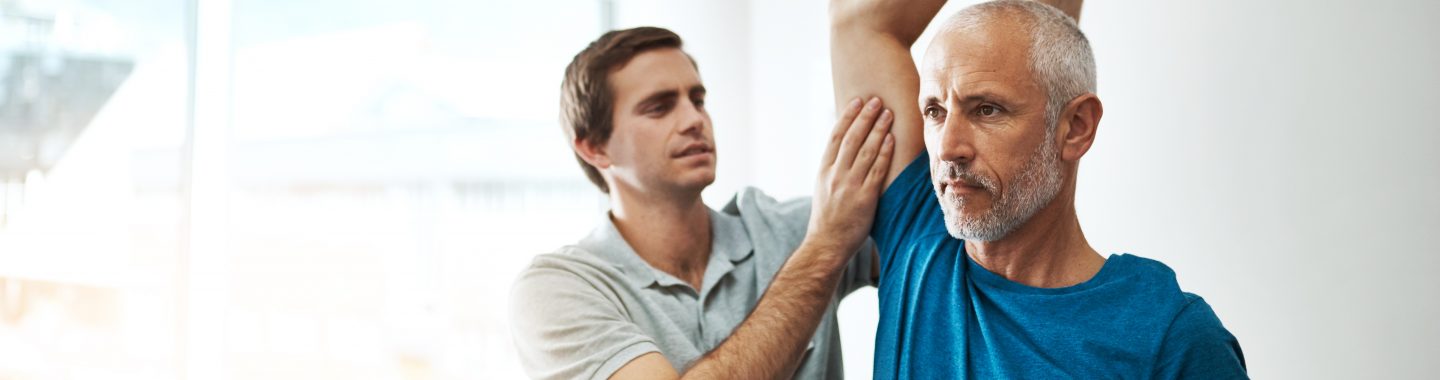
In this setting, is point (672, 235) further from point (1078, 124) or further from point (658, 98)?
point (1078, 124)

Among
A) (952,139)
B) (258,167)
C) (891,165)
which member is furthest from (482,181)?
(952,139)

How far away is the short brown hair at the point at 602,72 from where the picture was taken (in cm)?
190

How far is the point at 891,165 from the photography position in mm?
1504

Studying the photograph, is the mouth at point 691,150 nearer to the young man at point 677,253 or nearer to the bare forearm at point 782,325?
the young man at point 677,253

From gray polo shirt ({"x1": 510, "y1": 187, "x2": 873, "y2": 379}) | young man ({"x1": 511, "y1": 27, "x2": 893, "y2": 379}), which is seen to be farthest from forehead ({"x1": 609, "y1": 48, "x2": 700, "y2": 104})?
gray polo shirt ({"x1": 510, "y1": 187, "x2": 873, "y2": 379})

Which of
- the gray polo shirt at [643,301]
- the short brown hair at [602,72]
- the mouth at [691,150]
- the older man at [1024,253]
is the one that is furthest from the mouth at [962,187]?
the short brown hair at [602,72]

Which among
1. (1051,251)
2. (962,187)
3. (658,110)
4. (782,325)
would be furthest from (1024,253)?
(658,110)

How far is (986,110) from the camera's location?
1.24 metres

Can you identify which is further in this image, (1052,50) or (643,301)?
(643,301)

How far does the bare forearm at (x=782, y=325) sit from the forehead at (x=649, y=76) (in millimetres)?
485

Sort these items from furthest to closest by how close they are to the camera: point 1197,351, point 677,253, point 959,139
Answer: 1. point 677,253
2. point 959,139
3. point 1197,351

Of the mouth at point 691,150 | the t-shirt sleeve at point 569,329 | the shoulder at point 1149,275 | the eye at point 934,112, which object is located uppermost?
the eye at point 934,112

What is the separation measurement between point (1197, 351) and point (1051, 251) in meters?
0.24

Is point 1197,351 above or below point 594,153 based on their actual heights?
below
